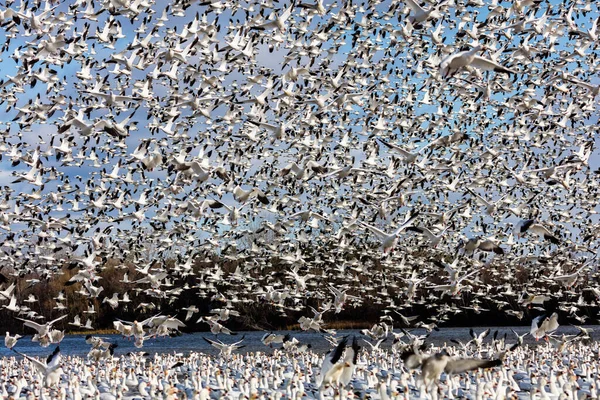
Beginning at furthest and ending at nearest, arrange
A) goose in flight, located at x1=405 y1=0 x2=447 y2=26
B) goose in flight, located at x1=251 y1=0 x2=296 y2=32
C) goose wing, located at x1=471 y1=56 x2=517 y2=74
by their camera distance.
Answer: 1. goose in flight, located at x1=251 y1=0 x2=296 y2=32
2. goose in flight, located at x1=405 y1=0 x2=447 y2=26
3. goose wing, located at x1=471 y1=56 x2=517 y2=74

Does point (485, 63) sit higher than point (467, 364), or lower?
higher

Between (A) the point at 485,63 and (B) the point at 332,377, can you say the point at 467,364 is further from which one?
(A) the point at 485,63

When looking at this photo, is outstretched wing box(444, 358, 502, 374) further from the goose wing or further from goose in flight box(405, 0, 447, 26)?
goose in flight box(405, 0, 447, 26)

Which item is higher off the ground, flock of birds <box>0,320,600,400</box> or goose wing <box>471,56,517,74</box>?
goose wing <box>471,56,517,74</box>

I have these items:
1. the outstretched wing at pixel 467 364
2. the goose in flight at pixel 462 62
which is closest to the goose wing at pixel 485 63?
the goose in flight at pixel 462 62

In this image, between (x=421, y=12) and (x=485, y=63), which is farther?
(x=421, y=12)

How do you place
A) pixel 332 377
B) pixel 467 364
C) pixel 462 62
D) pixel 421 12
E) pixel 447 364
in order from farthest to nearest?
1. pixel 421 12
2. pixel 332 377
3. pixel 462 62
4. pixel 447 364
5. pixel 467 364

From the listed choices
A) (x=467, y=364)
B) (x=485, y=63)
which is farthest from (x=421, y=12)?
(x=467, y=364)

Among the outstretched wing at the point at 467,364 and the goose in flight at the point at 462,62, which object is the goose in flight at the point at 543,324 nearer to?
the goose in flight at the point at 462,62

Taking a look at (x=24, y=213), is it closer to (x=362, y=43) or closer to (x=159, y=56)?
(x=159, y=56)

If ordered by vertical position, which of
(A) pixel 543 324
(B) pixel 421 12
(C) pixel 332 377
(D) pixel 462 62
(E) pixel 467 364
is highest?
(B) pixel 421 12

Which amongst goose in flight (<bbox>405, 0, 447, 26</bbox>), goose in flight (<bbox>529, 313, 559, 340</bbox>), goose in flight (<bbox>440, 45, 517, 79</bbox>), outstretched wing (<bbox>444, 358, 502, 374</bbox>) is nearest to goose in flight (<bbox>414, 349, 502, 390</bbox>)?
outstretched wing (<bbox>444, 358, 502, 374</bbox>)

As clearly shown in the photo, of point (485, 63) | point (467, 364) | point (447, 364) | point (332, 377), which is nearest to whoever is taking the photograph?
point (467, 364)

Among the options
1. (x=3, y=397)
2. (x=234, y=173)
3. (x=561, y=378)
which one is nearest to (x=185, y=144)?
(x=234, y=173)
